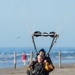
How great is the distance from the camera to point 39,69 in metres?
15.3

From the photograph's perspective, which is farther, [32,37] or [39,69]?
[32,37]

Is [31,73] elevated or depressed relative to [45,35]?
depressed

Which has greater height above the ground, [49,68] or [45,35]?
[45,35]

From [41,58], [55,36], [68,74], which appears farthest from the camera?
[68,74]

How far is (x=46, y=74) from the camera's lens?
601 inches

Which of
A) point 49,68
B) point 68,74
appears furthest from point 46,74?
point 68,74

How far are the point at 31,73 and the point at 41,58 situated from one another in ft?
2.22

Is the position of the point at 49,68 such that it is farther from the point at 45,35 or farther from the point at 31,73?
the point at 45,35

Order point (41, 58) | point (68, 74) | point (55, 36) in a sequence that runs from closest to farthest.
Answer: point (41, 58) → point (55, 36) → point (68, 74)

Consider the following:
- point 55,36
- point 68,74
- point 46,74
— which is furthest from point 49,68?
point 68,74

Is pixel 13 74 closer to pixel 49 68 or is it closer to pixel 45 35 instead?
pixel 45 35

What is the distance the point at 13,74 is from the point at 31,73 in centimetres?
1172

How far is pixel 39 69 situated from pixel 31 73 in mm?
337

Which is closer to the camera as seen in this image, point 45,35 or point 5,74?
point 45,35
